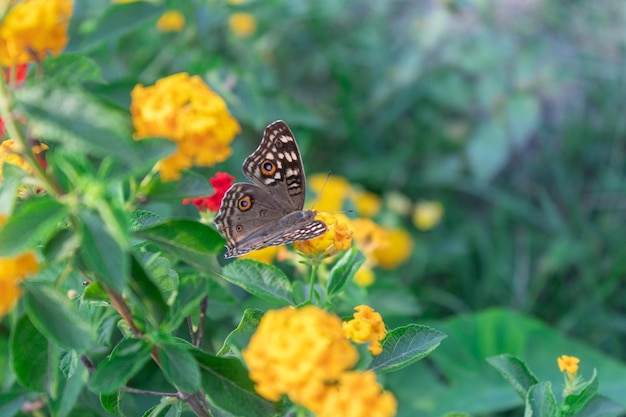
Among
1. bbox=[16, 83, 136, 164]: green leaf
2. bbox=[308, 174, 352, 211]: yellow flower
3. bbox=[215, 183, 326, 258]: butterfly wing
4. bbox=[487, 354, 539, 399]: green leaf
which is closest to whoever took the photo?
bbox=[16, 83, 136, 164]: green leaf

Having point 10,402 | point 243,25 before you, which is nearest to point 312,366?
point 10,402

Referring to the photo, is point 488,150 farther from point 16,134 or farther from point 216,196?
point 16,134

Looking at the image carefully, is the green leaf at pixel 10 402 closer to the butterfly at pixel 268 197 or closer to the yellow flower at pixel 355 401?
the butterfly at pixel 268 197

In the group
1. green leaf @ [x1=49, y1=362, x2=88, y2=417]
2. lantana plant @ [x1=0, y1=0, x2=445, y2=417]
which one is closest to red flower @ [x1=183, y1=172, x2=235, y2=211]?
lantana plant @ [x1=0, y1=0, x2=445, y2=417]

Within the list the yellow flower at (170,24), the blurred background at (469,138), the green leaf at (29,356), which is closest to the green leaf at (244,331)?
the green leaf at (29,356)

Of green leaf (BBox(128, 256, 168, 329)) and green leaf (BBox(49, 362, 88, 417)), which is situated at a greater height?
green leaf (BBox(128, 256, 168, 329))

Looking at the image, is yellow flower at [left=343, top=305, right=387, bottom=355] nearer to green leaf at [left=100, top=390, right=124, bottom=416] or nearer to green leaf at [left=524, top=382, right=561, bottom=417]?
green leaf at [left=524, top=382, right=561, bottom=417]

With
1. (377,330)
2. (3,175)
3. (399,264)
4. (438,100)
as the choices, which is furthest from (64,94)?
(438,100)
